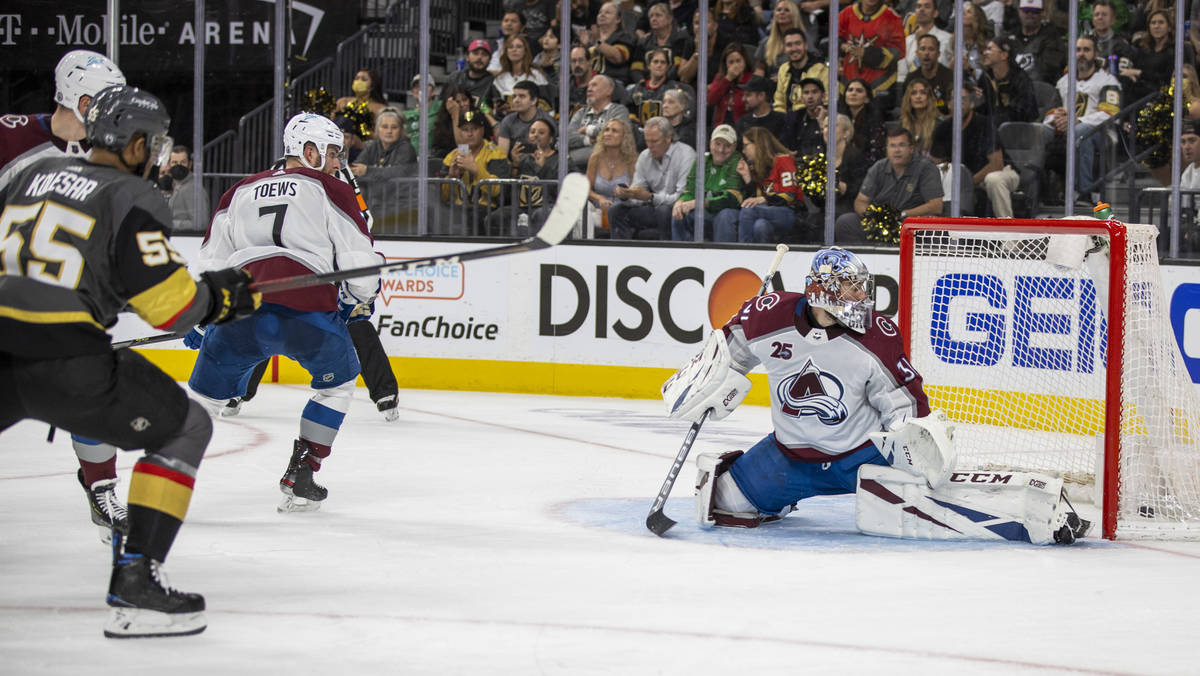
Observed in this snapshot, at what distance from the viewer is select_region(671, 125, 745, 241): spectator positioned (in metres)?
7.70

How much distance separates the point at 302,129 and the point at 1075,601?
2838 mm

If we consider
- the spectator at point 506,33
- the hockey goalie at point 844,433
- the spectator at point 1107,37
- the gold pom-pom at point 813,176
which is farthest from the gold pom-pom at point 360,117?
the hockey goalie at point 844,433

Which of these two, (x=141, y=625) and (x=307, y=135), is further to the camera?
(x=307, y=135)

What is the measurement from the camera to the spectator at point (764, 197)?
7.57 meters

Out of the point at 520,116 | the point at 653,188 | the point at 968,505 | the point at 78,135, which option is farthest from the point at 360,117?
the point at 968,505

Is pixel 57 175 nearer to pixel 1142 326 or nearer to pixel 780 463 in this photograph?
pixel 780 463

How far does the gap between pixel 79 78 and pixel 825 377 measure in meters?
2.20

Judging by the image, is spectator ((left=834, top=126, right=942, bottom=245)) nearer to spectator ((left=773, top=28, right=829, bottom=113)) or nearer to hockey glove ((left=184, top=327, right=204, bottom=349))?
spectator ((left=773, top=28, right=829, bottom=113))

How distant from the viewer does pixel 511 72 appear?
8.91 metres

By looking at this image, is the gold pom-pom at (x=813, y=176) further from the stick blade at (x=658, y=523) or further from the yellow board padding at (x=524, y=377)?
the stick blade at (x=658, y=523)

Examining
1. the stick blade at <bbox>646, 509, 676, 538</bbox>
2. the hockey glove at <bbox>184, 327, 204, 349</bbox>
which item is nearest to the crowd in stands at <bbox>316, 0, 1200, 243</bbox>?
the hockey glove at <bbox>184, 327, 204, 349</bbox>

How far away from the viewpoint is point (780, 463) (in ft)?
14.1

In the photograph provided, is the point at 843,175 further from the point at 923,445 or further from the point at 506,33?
the point at 923,445

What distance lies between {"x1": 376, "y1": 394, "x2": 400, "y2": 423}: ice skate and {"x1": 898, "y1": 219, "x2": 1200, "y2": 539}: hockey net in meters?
2.48
